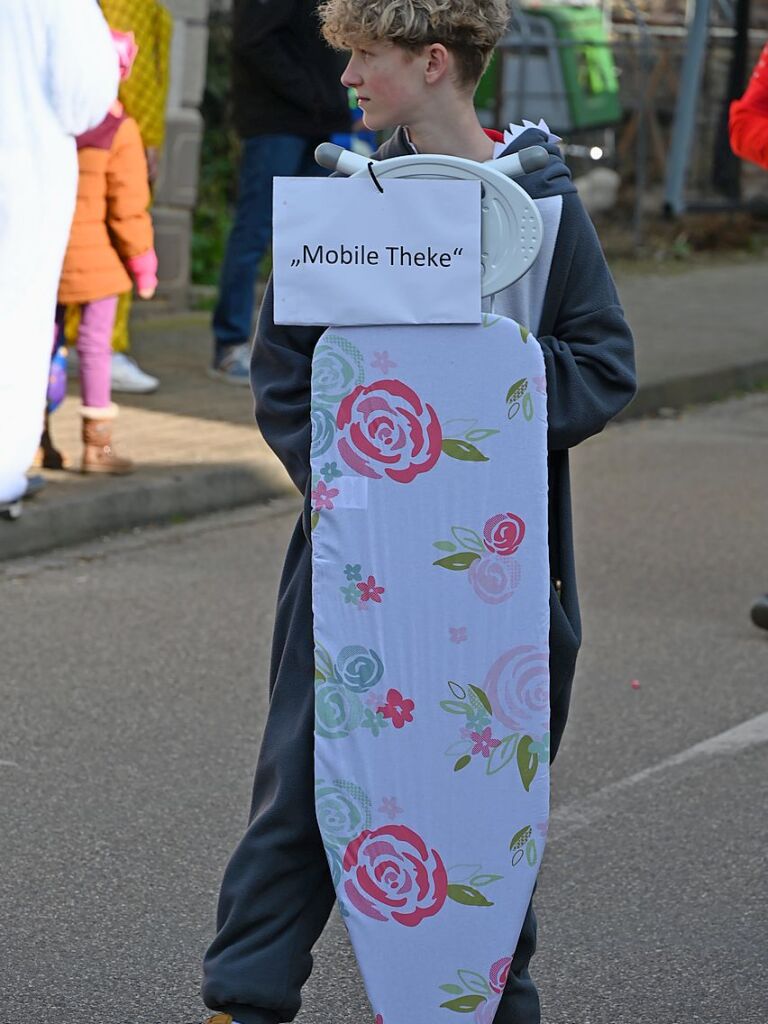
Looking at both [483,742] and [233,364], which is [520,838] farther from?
[233,364]

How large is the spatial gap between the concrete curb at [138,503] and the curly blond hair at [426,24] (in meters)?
4.04

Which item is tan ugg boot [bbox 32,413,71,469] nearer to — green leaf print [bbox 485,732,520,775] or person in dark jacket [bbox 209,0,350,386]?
person in dark jacket [bbox 209,0,350,386]

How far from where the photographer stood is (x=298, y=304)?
2709 mm

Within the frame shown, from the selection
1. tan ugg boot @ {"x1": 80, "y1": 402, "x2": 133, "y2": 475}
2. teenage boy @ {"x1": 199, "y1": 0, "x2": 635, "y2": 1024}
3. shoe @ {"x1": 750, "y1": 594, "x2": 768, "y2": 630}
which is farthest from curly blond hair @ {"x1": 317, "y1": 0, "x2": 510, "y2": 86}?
tan ugg boot @ {"x1": 80, "y1": 402, "x2": 133, "y2": 475}

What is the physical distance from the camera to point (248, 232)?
29.4 ft

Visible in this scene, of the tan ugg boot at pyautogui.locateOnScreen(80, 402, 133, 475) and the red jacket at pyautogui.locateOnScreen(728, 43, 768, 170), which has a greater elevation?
the red jacket at pyautogui.locateOnScreen(728, 43, 768, 170)

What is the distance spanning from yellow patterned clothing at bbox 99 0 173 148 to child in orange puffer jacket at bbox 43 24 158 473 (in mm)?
1572

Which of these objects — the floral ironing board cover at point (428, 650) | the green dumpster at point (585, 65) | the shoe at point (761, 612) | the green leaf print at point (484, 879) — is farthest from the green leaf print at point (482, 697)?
the green dumpster at point (585, 65)

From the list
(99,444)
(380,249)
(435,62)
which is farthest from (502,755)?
(99,444)

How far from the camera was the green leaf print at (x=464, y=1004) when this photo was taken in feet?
8.93

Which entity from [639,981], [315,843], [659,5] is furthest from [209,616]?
[659,5]

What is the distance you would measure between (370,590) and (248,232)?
6438 mm

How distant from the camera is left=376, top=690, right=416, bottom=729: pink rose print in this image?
2.70 meters

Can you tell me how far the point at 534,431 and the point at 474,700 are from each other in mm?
386
